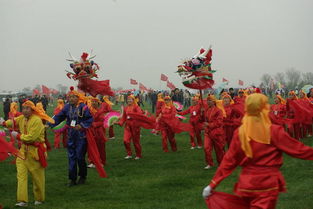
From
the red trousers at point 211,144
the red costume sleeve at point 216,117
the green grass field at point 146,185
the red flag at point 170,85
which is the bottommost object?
the green grass field at point 146,185

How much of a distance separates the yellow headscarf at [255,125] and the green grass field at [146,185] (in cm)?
298

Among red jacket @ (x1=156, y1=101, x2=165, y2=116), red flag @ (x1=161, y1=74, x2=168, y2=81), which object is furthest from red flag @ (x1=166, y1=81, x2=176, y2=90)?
red jacket @ (x1=156, y1=101, x2=165, y2=116)

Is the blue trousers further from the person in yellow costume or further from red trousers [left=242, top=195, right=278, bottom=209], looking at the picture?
red trousers [left=242, top=195, right=278, bottom=209]

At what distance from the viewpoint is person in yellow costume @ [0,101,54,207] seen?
301 inches

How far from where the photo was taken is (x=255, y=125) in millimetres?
4645

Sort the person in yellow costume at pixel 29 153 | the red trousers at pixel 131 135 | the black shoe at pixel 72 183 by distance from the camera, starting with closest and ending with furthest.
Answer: the person in yellow costume at pixel 29 153
the black shoe at pixel 72 183
the red trousers at pixel 131 135

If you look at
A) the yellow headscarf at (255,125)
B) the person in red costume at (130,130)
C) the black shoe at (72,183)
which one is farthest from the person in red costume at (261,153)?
the person in red costume at (130,130)

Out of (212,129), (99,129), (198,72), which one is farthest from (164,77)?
(198,72)

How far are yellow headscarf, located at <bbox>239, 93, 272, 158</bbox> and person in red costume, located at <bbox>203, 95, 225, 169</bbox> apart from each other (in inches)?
229

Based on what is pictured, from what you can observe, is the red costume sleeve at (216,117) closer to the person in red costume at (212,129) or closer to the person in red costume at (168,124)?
the person in red costume at (212,129)

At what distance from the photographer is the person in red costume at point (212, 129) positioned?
34.7ft

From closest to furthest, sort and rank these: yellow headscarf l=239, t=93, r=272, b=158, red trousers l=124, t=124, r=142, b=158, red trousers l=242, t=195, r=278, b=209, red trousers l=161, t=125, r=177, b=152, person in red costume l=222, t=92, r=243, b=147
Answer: red trousers l=242, t=195, r=278, b=209 < yellow headscarf l=239, t=93, r=272, b=158 < person in red costume l=222, t=92, r=243, b=147 < red trousers l=124, t=124, r=142, b=158 < red trousers l=161, t=125, r=177, b=152

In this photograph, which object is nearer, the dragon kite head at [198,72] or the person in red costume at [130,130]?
the dragon kite head at [198,72]

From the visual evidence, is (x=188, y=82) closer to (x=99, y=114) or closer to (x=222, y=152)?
(x=222, y=152)
